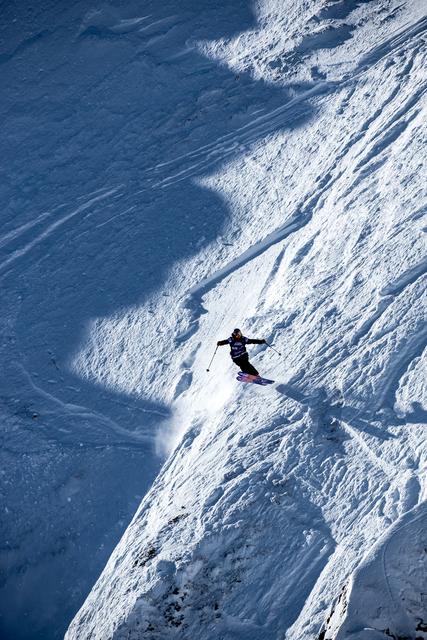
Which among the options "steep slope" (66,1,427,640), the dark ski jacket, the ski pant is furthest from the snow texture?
the dark ski jacket

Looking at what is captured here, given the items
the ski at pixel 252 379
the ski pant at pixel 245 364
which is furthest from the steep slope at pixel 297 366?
the ski pant at pixel 245 364

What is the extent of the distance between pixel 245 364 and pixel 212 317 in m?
3.04

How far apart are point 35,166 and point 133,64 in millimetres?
5678

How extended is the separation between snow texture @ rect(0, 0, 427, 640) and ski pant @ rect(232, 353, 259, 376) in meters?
0.41

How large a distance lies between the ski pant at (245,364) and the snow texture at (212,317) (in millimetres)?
407

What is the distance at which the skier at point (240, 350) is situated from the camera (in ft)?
39.6

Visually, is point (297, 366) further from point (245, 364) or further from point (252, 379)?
point (245, 364)

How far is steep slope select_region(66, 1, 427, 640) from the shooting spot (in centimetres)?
902

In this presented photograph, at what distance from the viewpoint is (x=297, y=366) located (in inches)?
475

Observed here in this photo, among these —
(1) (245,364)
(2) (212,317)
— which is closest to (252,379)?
(1) (245,364)

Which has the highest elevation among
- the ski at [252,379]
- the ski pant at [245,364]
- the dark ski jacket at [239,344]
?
the dark ski jacket at [239,344]

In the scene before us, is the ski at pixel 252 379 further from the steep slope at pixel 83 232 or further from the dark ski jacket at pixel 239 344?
the steep slope at pixel 83 232

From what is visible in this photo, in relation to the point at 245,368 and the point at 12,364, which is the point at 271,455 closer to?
the point at 245,368

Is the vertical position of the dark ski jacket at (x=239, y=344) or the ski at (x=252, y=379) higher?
the dark ski jacket at (x=239, y=344)
